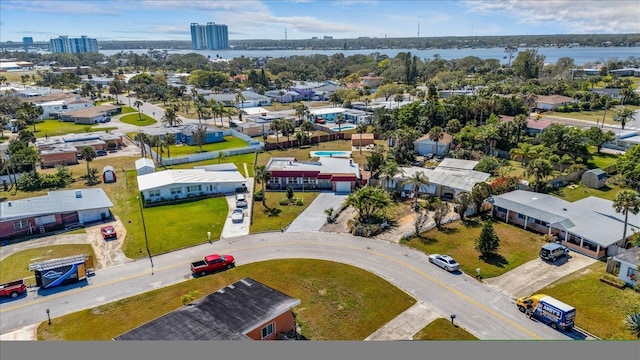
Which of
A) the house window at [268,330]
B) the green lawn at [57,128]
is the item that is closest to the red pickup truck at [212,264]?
the house window at [268,330]

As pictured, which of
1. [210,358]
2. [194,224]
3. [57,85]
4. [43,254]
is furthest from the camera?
[57,85]

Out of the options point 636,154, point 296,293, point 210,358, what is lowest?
point 296,293

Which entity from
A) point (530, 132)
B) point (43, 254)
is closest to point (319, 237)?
point (43, 254)

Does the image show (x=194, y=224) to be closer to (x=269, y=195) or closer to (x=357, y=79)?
(x=269, y=195)

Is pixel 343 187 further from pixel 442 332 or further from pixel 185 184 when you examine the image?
pixel 442 332

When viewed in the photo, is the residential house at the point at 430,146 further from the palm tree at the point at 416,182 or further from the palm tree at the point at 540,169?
the palm tree at the point at 540,169
